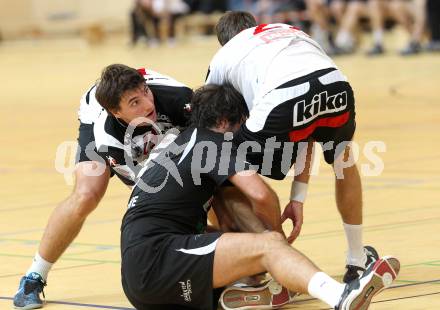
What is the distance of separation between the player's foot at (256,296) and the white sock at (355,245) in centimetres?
76

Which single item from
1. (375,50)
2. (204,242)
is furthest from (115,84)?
(375,50)

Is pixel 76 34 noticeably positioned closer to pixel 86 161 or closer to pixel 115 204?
pixel 115 204

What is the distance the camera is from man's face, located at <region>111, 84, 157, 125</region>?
6026mm

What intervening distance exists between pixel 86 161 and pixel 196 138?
3.51 ft

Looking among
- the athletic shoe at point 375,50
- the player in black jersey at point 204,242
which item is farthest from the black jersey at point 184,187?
the athletic shoe at point 375,50

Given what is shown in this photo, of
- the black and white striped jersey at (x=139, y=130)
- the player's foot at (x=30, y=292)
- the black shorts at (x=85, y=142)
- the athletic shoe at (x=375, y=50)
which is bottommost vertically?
the athletic shoe at (x=375, y=50)

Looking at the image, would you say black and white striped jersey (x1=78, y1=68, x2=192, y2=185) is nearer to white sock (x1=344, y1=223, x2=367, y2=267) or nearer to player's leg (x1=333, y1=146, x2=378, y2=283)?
player's leg (x1=333, y1=146, x2=378, y2=283)

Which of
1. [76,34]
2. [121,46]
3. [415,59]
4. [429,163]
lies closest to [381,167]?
[429,163]

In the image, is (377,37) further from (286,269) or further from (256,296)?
(286,269)

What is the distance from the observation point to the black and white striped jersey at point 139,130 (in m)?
6.38

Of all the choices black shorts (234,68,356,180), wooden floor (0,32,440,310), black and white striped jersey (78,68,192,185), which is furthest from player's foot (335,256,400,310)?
black and white striped jersey (78,68,192,185)

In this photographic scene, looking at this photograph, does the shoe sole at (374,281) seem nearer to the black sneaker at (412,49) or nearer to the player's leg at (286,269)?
the player's leg at (286,269)

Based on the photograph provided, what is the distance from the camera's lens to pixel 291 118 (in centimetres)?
592

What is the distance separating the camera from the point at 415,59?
2323 cm
